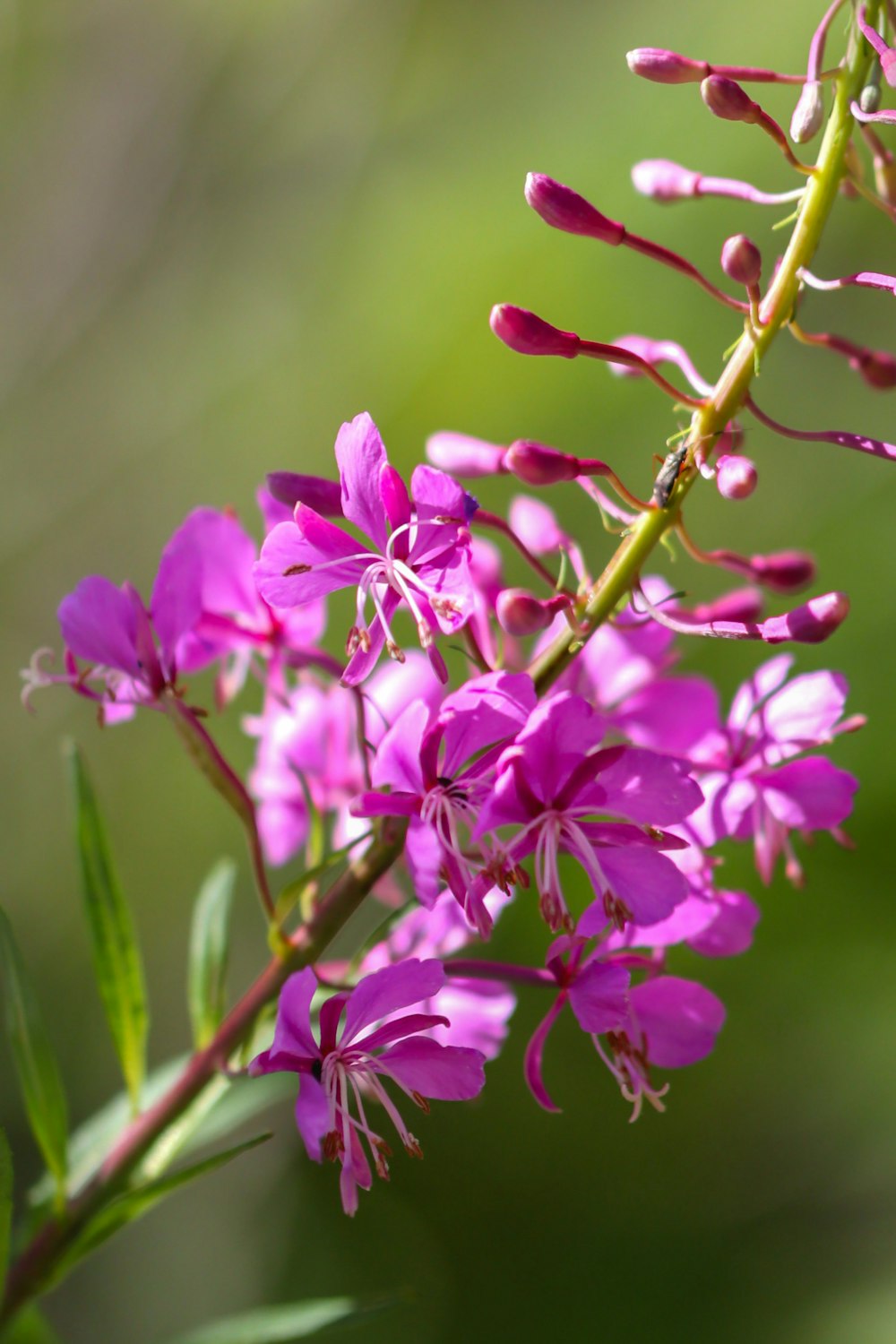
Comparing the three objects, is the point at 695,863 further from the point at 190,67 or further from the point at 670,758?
the point at 190,67

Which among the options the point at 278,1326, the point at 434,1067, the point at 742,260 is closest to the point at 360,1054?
the point at 434,1067

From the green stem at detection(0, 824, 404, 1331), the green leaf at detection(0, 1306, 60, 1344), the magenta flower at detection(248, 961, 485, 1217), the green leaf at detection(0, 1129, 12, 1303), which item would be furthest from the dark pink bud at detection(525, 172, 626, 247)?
the green leaf at detection(0, 1306, 60, 1344)

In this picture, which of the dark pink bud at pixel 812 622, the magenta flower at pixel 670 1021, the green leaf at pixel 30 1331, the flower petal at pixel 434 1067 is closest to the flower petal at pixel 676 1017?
the magenta flower at pixel 670 1021

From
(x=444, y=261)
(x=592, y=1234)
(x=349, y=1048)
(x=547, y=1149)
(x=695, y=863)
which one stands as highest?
(x=444, y=261)

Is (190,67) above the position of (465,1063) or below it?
above

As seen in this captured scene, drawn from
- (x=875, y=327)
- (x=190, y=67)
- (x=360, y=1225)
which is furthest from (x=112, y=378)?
(x=360, y=1225)

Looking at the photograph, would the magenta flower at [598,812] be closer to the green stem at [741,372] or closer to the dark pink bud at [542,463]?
the green stem at [741,372]

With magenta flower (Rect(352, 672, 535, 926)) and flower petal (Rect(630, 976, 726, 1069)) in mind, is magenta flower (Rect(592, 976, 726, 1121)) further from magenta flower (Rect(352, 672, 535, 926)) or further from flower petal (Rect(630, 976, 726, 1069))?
magenta flower (Rect(352, 672, 535, 926))
